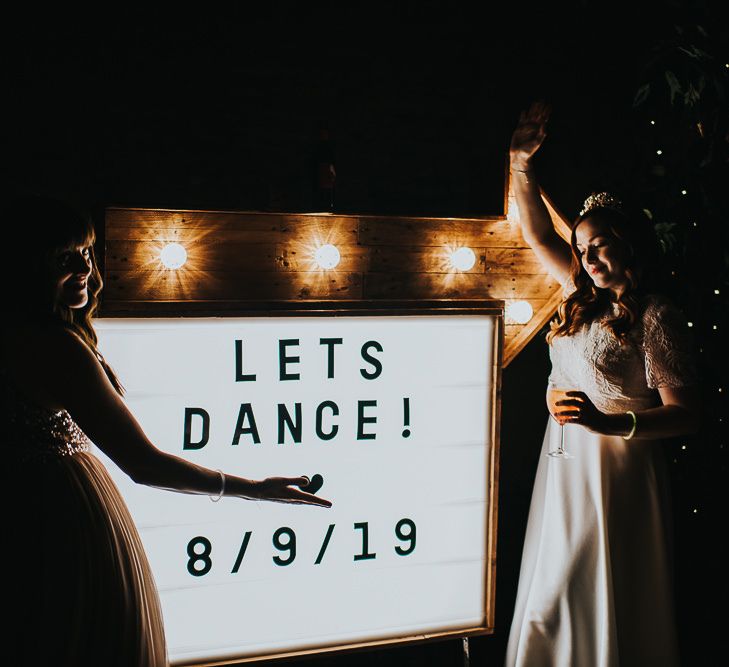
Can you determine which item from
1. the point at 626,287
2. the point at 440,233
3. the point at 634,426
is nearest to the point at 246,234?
the point at 440,233

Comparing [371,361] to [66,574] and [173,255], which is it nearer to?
[173,255]

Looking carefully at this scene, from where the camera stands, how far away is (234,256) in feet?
9.99

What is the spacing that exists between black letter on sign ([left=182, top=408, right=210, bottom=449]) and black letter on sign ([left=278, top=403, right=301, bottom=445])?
28 centimetres

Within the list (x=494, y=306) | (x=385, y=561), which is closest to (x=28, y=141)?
(x=494, y=306)

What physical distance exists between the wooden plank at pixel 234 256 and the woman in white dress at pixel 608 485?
3.12 feet

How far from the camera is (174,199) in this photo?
3.16 metres

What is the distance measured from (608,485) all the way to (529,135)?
154 cm

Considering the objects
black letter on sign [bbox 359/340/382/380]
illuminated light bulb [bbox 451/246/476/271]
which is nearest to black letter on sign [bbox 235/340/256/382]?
black letter on sign [bbox 359/340/382/380]

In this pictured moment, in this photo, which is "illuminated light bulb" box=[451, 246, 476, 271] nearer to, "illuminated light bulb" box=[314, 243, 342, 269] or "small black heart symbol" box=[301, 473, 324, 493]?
"illuminated light bulb" box=[314, 243, 342, 269]

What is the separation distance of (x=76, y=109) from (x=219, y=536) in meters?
1.78

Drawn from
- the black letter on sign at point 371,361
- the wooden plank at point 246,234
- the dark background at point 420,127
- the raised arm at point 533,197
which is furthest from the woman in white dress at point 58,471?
the raised arm at point 533,197

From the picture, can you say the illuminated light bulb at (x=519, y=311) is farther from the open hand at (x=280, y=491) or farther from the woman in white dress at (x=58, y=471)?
the woman in white dress at (x=58, y=471)

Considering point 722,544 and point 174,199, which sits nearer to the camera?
point 174,199

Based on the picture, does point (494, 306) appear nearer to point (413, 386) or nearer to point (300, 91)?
point (413, 386)
